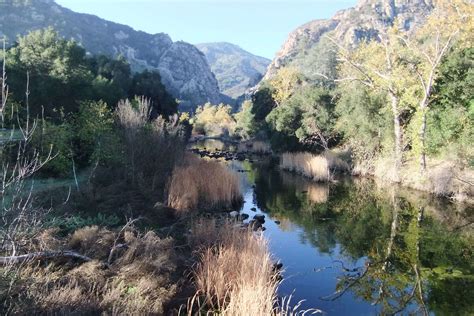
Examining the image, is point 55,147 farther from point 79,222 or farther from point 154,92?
point 154,92

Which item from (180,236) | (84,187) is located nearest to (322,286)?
(180,236)

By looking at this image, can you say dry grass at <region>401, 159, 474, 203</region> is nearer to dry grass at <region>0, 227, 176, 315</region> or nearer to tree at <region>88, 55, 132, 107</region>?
dry grass at <region>0, 227, 176, 315</region>

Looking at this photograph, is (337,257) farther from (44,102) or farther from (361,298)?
(44,102)

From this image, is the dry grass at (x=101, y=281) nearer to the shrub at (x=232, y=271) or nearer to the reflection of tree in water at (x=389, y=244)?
the shrub at (x=232, y=271)

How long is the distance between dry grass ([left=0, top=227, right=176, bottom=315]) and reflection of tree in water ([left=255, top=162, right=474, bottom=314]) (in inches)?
151

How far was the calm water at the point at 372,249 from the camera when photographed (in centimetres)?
831

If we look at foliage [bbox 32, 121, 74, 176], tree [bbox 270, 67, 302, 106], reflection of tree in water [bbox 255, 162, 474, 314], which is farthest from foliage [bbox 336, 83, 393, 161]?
tree [bbox 270, 67, 302, 106]

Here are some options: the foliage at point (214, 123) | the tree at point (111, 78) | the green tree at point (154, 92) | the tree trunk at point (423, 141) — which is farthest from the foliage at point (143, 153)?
the foliage at point (214, 123)

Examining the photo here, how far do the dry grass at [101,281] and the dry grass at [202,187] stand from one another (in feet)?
15.5

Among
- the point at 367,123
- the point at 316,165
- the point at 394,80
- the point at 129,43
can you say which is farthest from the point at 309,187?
the point at 129,43

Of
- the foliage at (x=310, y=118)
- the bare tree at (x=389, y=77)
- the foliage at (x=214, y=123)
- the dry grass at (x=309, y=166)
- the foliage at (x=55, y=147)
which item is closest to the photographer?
the foliage at (x=55, y=147)

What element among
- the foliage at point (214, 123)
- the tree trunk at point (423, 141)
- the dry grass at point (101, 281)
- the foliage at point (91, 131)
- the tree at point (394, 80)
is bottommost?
the foliage at point (214, 123)

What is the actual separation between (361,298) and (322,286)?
0.96m

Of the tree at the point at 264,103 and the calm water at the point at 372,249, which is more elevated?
the tree at the point at 264,103
